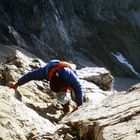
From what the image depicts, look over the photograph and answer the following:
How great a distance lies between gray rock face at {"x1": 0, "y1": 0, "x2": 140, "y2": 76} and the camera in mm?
40125

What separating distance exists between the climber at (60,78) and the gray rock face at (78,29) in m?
25.1

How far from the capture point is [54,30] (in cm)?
4544

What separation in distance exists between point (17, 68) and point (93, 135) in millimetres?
5558

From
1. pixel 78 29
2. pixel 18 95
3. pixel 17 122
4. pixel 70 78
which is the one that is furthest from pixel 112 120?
pixel 78 29

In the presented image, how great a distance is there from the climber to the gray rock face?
25070 millimetres

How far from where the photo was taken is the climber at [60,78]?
29.3ft

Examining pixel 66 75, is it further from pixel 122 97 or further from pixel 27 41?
pixel 27 41

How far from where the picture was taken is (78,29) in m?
54.8

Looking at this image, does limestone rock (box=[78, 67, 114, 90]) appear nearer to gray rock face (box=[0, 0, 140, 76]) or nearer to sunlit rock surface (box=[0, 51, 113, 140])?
sunlit rock surface (box=[0, 51, 113, 140])

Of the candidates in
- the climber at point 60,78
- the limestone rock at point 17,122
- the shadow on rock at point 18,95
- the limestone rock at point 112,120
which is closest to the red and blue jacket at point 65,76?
the climber at point 60,78

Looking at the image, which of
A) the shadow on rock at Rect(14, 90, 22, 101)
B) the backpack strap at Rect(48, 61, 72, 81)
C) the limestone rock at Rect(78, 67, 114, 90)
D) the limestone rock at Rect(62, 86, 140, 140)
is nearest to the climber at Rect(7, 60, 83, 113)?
the backpack strap at Rect(48, 61, 72, 81)

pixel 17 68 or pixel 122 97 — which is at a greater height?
pixel 17 68

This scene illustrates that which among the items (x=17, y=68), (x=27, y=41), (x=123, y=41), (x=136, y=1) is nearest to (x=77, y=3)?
(x=123, y=41)

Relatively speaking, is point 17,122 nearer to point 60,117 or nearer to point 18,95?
point 18,95
